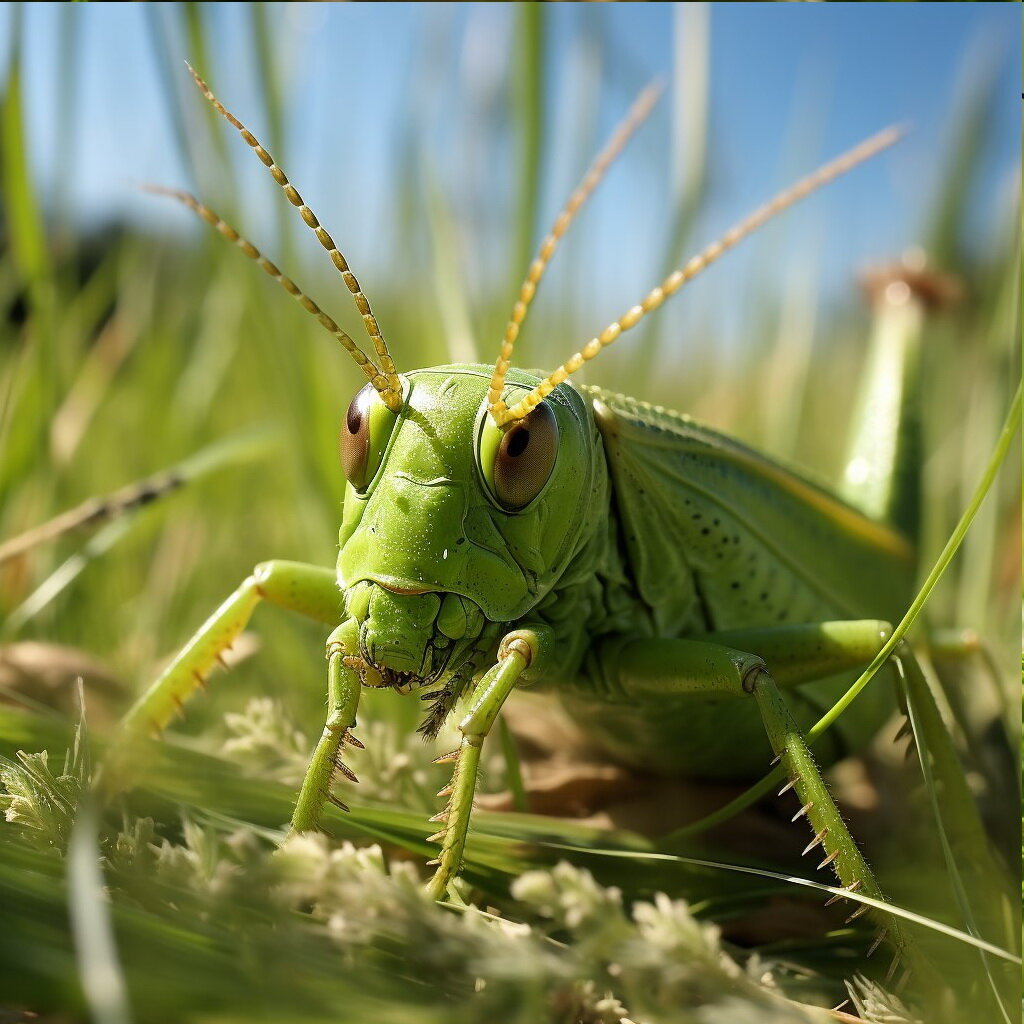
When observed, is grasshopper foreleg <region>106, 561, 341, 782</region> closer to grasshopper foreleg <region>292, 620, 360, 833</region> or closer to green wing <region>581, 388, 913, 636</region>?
grasshopper foreleg <region>292, 620, 360, 833</region>

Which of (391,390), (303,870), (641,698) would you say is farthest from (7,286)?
(303,870)

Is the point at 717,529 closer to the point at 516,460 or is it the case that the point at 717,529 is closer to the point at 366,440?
the point at 516,460

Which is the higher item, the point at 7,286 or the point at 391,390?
the point at 7,286

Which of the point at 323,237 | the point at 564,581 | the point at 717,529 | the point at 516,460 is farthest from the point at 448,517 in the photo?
the point at 717,529

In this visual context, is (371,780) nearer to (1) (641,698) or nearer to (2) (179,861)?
(1) (641,698)

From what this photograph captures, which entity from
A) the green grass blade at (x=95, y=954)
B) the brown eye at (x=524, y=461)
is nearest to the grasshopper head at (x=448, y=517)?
the brown eye at (x=524, y=461)

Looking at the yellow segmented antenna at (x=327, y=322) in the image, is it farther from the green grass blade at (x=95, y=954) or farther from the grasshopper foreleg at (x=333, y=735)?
the green grass blade at (x=95, y=954)
